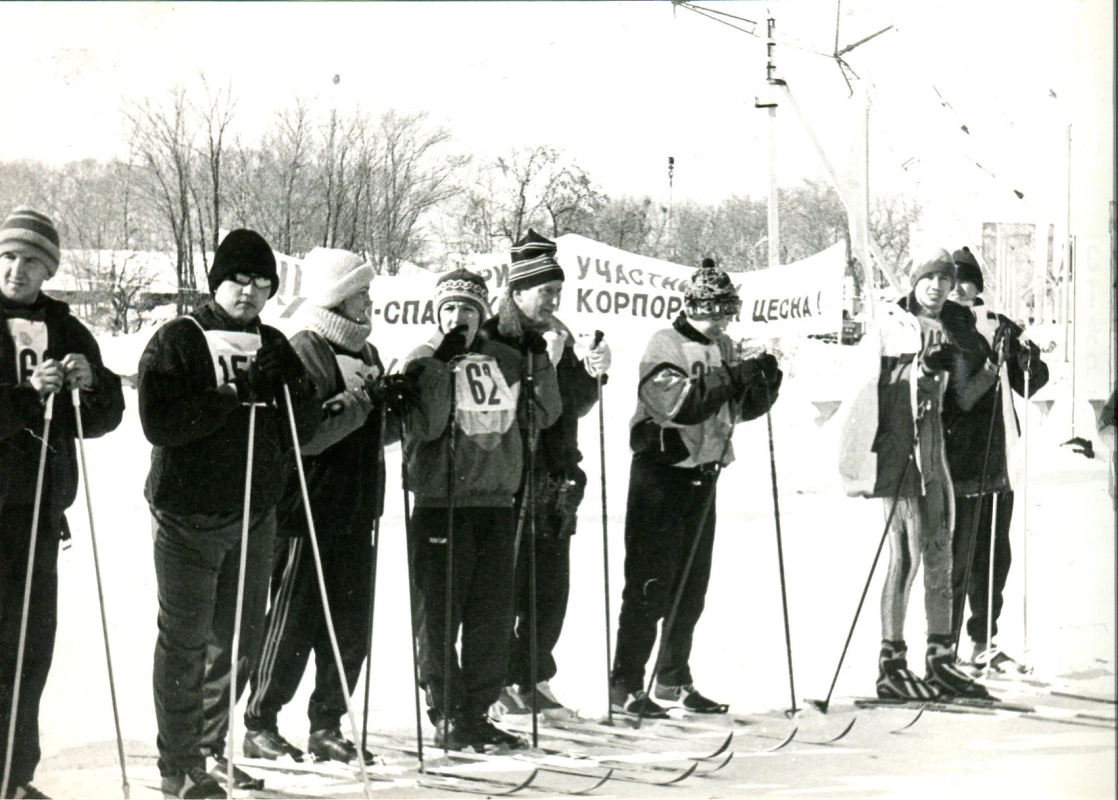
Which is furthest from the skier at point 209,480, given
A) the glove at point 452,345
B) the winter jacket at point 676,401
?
the winter jacket at point 676,401

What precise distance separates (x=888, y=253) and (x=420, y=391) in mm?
1866

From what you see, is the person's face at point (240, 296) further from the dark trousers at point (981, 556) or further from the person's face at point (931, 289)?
the dark trousers at point (981, 556)

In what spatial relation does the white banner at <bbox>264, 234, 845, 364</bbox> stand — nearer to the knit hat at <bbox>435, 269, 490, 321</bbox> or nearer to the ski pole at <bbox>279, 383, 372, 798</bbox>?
the knit hat at <bbox>435, 269, 490, 321</bbox>

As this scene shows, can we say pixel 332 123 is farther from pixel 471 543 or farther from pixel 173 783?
pixel 173 783

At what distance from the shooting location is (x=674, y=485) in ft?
13.8

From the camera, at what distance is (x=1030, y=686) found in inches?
180

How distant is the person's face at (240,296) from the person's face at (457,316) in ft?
2.01

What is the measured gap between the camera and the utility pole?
14.8 ft

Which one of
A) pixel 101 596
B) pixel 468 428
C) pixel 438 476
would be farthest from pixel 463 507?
pixel 101 596

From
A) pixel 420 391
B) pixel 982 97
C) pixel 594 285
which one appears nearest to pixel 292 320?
pixel 420 391

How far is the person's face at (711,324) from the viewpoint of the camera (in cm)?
417

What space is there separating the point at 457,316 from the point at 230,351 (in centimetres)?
73

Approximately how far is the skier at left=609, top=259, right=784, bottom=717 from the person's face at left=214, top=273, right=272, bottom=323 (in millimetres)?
1319

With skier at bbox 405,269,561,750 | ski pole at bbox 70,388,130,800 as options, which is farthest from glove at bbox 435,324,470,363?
ski pole at bbox 70,388,130,800
